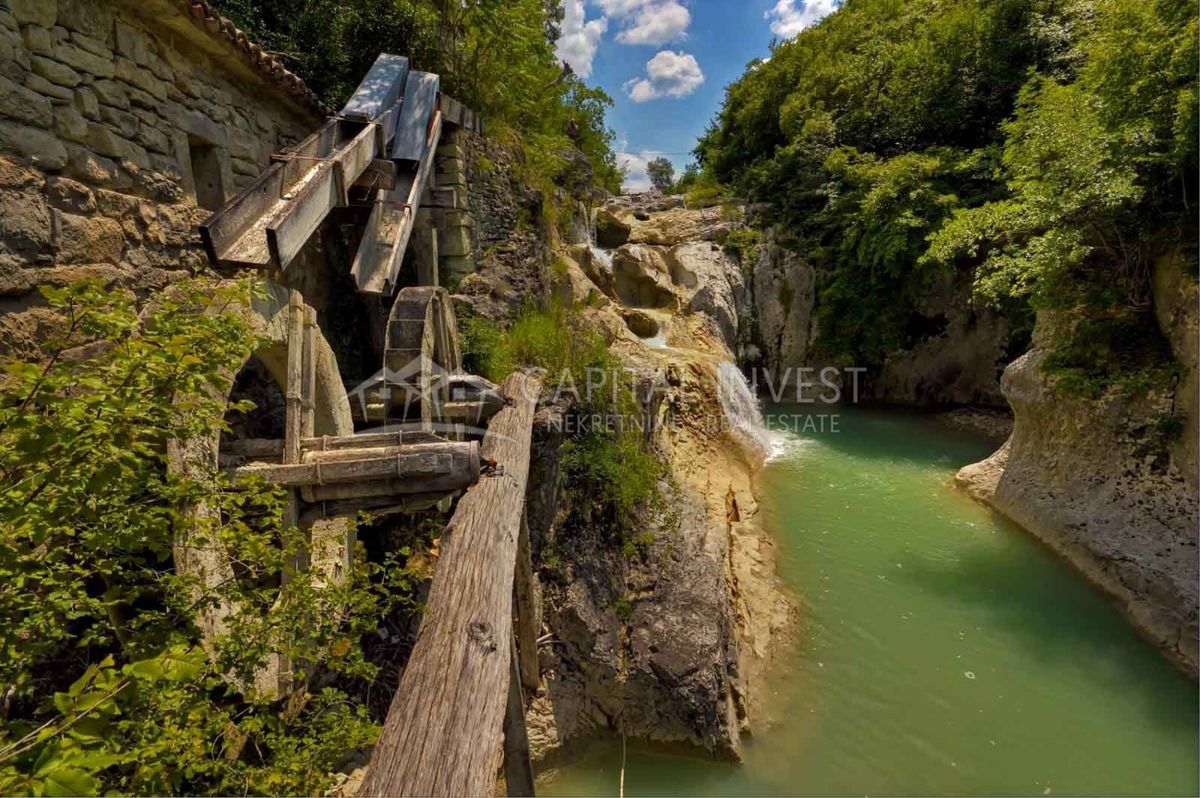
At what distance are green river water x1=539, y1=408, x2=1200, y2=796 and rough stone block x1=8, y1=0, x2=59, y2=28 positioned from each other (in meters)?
6.04

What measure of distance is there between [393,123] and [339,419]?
3.39 meters

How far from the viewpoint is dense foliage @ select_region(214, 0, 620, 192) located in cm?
611

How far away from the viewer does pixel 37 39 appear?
2.70m

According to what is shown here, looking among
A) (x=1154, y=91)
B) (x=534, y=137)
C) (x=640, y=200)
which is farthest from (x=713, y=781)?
(x=640, y=200)

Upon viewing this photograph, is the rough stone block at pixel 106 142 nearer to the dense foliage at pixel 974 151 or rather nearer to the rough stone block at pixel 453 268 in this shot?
the rough stone block at pixel 453 268

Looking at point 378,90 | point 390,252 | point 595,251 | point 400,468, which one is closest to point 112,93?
point 390,252

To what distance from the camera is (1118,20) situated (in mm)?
5898

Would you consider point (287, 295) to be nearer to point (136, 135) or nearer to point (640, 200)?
point (136, 135)

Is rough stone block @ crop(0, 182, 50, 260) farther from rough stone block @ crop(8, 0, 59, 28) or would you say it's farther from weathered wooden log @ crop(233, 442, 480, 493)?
weathered wooden log @ crop(233, 442, 480, 493)

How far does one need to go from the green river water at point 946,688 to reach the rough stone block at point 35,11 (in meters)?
6.04

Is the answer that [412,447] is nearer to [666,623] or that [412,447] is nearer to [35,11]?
[35,11]

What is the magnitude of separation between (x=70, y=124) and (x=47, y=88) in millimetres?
178

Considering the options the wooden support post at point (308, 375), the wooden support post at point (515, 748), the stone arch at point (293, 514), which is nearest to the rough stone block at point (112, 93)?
the stone arch at point (293, 514)

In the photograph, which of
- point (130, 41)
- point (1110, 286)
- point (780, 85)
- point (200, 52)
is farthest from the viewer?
point (780, 85)
